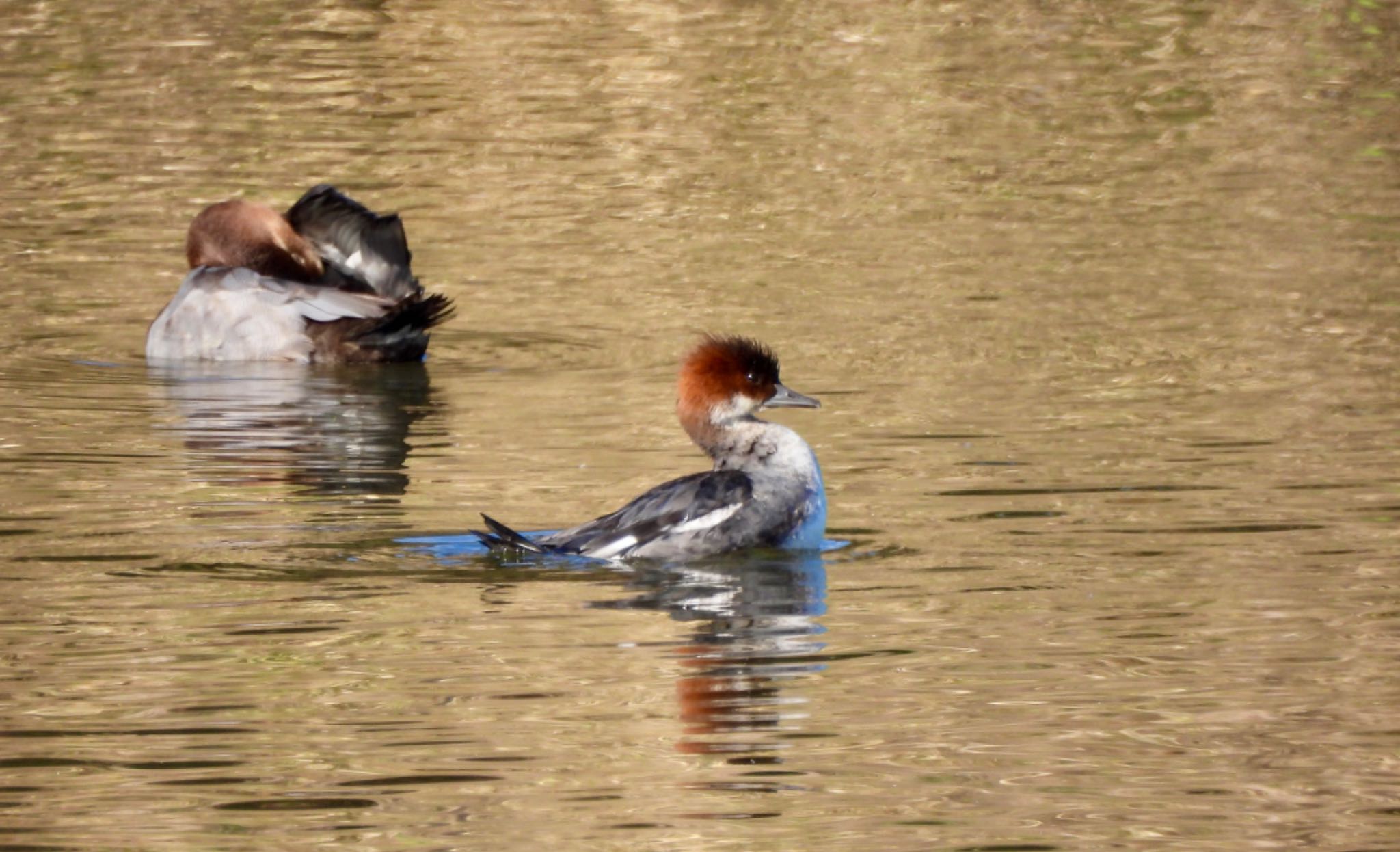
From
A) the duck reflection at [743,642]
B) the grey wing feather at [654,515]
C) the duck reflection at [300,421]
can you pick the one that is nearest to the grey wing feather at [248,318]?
the duck reflection at [300,421]

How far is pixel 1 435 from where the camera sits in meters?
12.3

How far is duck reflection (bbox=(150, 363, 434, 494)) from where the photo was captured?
37.2 feet

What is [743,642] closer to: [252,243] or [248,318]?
[248,318]

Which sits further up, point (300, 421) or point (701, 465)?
point (701, 465)

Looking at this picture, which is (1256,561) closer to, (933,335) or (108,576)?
(108,576)

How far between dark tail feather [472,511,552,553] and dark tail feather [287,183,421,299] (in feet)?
19.8

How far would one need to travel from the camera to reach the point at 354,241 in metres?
15.7

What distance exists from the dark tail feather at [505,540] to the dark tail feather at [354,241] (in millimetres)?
6036

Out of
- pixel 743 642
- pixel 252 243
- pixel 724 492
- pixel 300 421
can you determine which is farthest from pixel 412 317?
pixel 743 642

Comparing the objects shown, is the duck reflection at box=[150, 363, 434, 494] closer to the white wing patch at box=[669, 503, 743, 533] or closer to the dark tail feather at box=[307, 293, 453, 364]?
the dark tail feather at box=[307, 293, 453, 364]

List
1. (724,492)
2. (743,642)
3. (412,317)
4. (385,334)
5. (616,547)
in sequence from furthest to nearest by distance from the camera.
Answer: (385,334)
(412,317)
(724,492)
(616,547)
(743,642)

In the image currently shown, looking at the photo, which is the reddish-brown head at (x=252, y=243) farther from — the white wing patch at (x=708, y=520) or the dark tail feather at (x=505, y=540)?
the white wing patch at (x=708, y=520)

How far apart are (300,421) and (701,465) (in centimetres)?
270

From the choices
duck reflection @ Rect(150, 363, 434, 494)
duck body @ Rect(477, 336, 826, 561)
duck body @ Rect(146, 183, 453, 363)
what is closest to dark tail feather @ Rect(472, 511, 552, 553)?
duck body @ Rect(477, 336, 826, 561)
